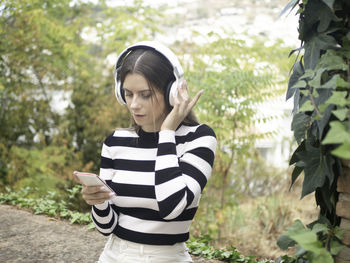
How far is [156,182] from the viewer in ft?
5.88

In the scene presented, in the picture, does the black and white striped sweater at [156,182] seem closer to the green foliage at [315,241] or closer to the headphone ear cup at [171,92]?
the headphone ear cup at [171,92]

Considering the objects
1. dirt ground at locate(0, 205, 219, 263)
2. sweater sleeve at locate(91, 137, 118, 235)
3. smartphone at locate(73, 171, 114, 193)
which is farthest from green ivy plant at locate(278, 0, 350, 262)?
dirt ground at locate(0, 205, 219, 263)

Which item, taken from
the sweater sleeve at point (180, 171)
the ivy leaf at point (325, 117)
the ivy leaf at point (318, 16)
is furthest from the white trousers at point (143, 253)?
the ivy leaf at point (318, 16)

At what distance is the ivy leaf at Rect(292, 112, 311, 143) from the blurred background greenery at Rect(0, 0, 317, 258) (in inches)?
124

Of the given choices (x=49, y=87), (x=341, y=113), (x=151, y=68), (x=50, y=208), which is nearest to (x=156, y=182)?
(x=151, y=68)

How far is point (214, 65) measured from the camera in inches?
235

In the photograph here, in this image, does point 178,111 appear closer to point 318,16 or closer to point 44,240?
point 318,16

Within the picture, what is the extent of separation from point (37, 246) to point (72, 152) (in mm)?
3520

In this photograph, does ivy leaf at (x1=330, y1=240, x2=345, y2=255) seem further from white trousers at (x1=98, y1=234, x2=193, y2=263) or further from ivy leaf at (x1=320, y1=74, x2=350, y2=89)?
white trousers at (x1=98, y1=234, x2=193, y2=263)

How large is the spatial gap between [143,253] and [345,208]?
38.8 inches

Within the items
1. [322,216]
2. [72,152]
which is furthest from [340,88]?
[72,152]

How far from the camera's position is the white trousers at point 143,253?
1.92 metres

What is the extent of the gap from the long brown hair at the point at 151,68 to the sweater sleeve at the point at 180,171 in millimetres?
287

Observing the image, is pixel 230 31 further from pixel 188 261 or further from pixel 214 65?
pixel 188 261
